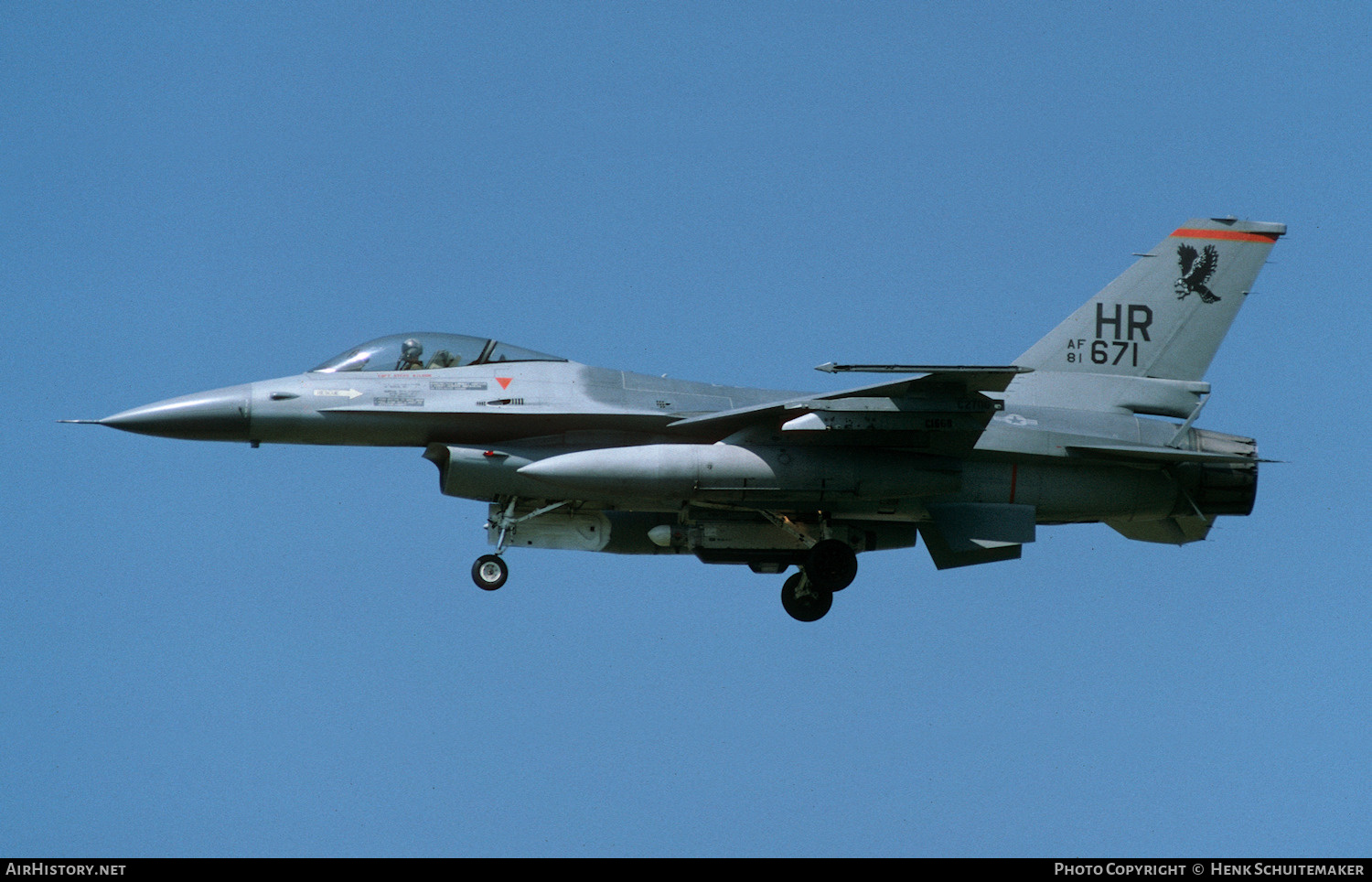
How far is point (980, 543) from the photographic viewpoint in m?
16.2

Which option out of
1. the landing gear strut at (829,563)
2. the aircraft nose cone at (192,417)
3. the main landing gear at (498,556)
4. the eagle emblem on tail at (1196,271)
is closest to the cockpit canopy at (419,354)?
the aircraft nose cone at (192,417)

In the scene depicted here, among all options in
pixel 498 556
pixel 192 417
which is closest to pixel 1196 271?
pixel 498 556

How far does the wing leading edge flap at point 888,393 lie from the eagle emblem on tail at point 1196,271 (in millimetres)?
3605

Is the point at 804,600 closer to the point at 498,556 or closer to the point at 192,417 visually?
the point at 498,556

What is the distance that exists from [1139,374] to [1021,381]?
130 cm

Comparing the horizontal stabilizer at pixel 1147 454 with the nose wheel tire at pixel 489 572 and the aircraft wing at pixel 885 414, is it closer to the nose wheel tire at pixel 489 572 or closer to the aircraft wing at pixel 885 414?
the aircraft wing at pixel 885 414

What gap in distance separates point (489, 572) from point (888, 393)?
4.16 meters

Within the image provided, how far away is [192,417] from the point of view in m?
15.4

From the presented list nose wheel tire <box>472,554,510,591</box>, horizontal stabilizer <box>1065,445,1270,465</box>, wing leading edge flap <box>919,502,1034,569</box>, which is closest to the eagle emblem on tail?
horizontal stabilizer <box>1065,445,1270,465</box>

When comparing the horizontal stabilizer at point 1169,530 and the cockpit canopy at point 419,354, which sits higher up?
the cockpit canopy at point 419,354

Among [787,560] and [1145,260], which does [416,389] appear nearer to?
[787,560]

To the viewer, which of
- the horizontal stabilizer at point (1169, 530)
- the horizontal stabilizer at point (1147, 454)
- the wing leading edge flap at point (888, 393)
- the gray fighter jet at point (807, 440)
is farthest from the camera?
the horizontal stabilizer at point (1169, 530)

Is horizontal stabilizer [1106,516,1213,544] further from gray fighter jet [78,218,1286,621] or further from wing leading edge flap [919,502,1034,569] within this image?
wing leading edge flap [919,502,1034,569]

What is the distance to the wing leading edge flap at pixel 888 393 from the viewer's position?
565 inches
